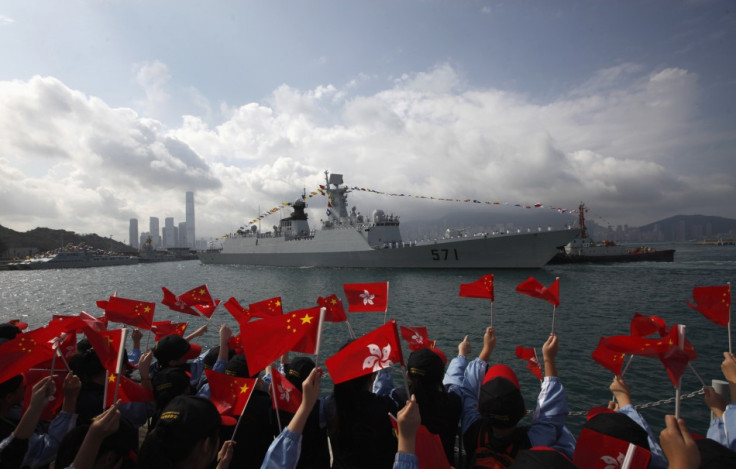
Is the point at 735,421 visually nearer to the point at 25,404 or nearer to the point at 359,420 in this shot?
the point at 359,420

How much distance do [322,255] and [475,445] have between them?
34400 mm

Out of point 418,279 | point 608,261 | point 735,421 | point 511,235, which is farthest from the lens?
point 608,261

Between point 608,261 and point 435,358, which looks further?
point 608,261

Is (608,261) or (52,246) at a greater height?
(52,246)

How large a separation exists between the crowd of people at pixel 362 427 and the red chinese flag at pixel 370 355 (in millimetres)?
73

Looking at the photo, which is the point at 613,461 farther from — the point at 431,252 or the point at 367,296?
the point at 431,252

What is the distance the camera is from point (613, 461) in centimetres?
155

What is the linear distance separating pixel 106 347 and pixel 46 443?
2.07ft

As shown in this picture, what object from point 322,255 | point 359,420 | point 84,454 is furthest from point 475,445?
point 322,255

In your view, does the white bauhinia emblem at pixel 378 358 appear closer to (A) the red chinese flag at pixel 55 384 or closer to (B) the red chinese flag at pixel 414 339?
(B) the red chinese flag at pixel 414 339

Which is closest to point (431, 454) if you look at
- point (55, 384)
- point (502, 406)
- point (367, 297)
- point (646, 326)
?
point (502, 406)

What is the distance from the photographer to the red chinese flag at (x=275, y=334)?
235 centimetres

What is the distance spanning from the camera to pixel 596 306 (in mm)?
14773

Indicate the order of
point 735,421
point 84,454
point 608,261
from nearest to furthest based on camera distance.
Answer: point 84,454, point 735,421, point 608,261
